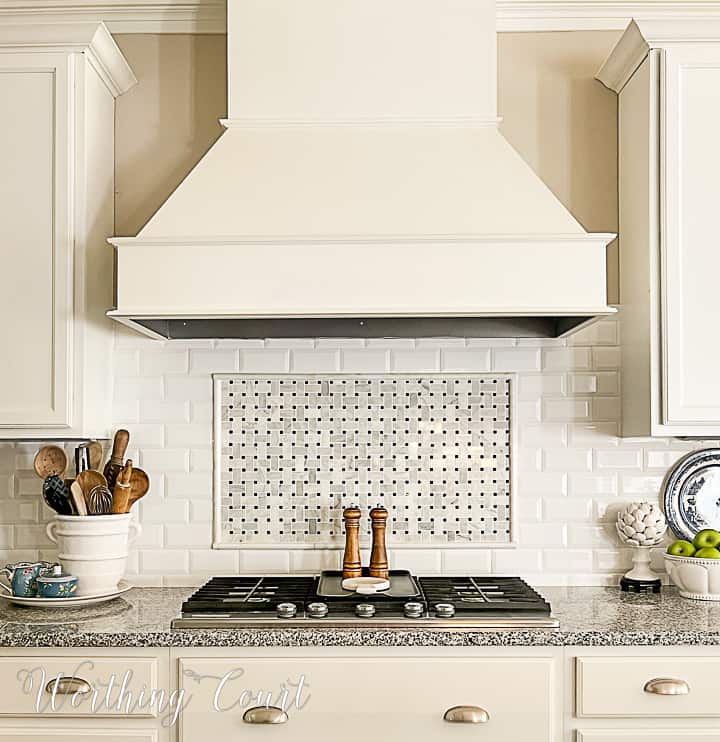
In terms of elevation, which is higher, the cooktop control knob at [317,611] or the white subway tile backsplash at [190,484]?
the white subway tile backsplash at [190,484]

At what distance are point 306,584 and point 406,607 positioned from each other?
469mm

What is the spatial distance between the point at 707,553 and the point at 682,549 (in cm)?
8

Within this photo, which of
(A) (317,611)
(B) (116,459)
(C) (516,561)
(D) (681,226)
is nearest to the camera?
(A) (317,611)

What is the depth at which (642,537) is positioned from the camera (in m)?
2.94

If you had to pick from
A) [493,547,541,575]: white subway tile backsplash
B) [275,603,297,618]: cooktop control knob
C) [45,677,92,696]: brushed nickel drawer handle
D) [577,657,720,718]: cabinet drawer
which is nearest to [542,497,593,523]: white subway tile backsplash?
[493,547,541,575]: white subway tile backsplash

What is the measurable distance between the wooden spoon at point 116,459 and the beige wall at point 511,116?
63 cm

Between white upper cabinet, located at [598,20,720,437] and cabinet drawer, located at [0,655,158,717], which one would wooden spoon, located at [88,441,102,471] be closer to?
cabinet drawer, located at [0,655,158,717]

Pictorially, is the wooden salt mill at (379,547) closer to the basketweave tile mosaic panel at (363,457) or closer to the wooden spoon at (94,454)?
the basketweave tile mosaic panel at (363,457)

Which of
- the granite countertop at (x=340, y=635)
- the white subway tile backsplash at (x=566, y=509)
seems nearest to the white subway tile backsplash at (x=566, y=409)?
the white subway tile backsplash at (x=566, y=509)

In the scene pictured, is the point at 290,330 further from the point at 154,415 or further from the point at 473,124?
the point at 473,124

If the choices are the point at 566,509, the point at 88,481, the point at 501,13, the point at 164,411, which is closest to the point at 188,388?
the point at 164,411

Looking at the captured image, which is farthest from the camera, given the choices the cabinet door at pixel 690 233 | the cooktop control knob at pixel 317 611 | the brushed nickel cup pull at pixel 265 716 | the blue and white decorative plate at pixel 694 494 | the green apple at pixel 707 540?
the blue and white decorative plate at pixel 694 494

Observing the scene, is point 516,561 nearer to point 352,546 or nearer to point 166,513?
point 352,546

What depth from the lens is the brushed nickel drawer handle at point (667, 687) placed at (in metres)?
2.42
